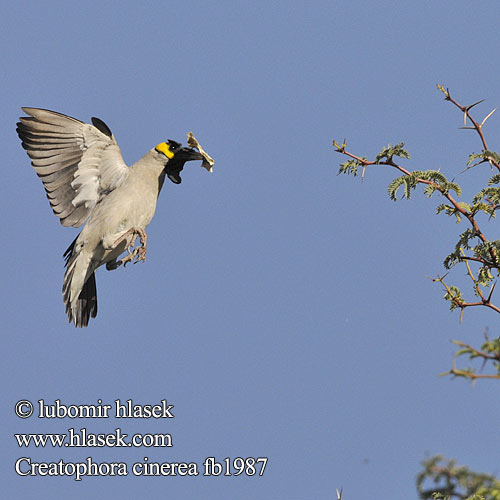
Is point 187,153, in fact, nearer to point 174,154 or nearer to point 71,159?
point 174,154

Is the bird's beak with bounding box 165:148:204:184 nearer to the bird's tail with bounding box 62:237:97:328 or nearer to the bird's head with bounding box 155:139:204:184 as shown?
the bird's head with bounding box 155:139:204:184

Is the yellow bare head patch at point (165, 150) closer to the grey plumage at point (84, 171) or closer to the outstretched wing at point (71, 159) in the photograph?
the grey plumage at point (84, 171)

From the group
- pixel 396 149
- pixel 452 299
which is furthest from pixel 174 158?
pixel 452 299

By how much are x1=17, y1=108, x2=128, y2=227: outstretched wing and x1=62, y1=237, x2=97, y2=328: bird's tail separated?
0.40m

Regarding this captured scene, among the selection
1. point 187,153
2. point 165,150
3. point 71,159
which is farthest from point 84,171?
point 187,153

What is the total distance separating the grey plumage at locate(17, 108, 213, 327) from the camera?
8.12 metres

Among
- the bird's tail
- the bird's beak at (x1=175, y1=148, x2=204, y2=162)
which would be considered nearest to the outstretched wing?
the bird's tail

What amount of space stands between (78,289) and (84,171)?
132 cm

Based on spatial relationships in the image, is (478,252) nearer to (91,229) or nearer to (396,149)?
(396,149)

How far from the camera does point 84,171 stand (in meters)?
8.26

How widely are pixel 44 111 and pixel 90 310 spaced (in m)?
2.36

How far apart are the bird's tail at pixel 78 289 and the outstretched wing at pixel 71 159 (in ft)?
1.32

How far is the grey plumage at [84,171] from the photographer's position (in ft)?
26.7

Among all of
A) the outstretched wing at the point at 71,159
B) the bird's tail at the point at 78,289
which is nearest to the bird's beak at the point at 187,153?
the outstretched wing at the point at 71,159
